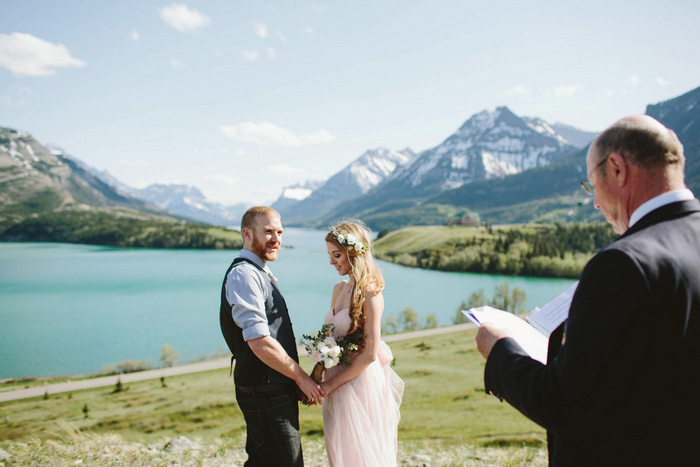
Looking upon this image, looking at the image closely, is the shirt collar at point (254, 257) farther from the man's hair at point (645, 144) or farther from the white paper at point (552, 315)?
the man's hair at point (645, 144)

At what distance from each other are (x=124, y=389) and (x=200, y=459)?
28431mm

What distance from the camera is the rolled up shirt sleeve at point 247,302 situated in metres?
4.05

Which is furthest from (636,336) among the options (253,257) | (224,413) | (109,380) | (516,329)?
(109,380)

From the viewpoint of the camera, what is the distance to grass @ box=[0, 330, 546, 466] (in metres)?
17.3

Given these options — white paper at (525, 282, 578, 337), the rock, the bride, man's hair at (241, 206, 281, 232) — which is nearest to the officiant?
white paper at (525, 282, 578, 337)

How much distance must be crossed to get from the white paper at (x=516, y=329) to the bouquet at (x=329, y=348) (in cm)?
213

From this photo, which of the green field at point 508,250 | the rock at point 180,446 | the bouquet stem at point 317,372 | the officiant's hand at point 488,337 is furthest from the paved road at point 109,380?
the green field at point 508,250

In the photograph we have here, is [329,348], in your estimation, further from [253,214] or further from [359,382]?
[253,214]

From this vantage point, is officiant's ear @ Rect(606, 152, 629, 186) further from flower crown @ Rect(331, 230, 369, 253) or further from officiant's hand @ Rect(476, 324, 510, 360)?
flower crown @ Rect(331, 230, 369, 253)

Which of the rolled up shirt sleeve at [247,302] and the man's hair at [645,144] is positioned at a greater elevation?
the man's hair at [645,144]

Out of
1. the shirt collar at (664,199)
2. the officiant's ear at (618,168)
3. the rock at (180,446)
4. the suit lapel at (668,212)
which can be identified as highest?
the officiant's ear at (618,168)

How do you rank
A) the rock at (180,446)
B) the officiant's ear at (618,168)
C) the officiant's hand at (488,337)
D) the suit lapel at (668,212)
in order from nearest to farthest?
the suit lapel at (668,212) < the officiant's ear at (618,168) < the officiant's hand at (488,337) < the rock at (180,446)

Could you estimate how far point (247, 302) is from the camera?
4098mm

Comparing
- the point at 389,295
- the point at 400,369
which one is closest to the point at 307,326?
the point at 400,369
